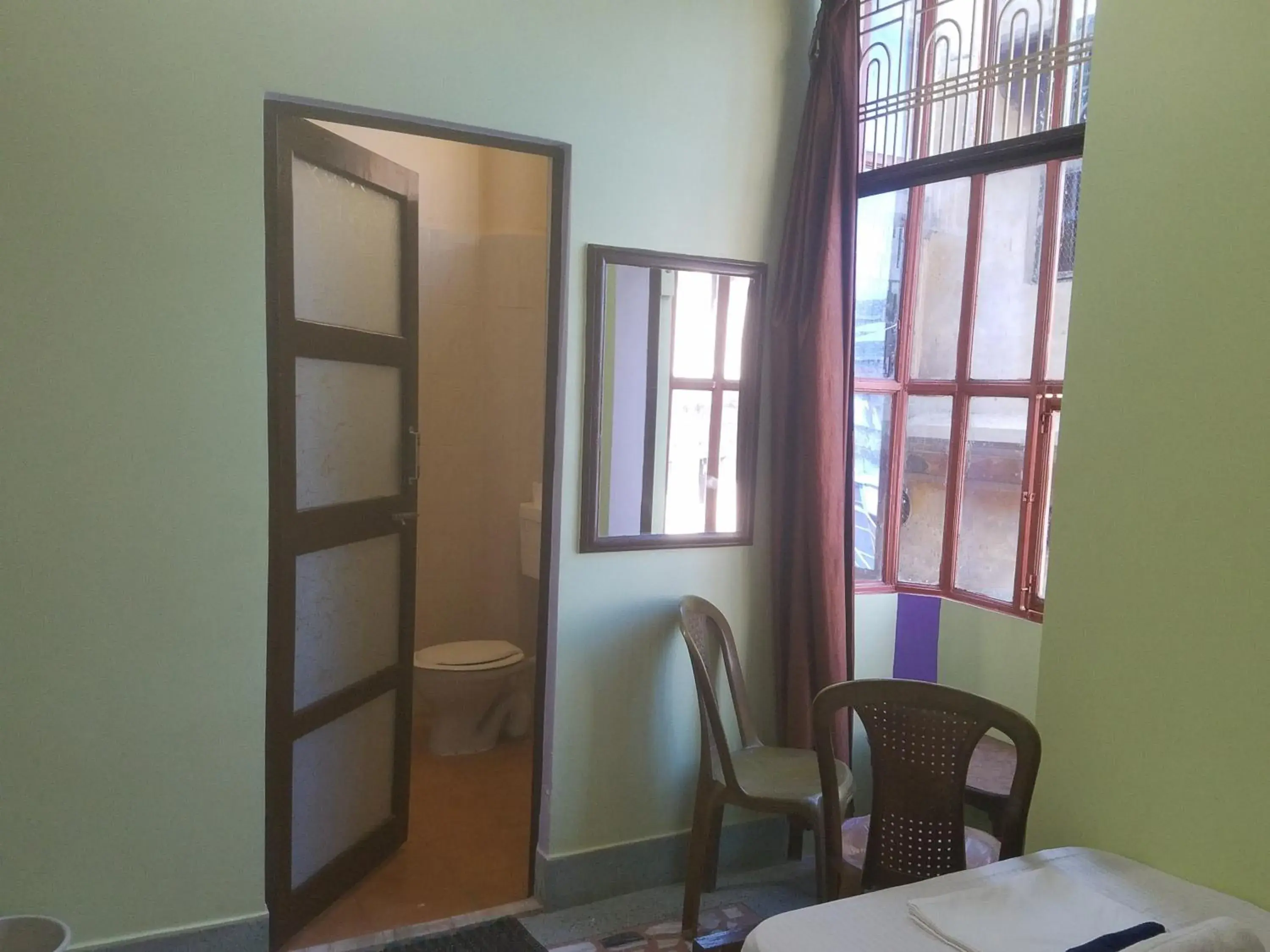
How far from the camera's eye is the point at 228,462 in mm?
2180

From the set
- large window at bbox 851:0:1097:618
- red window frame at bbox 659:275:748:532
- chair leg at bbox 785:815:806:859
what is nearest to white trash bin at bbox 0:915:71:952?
red window frame at bbox 659:275:748:532

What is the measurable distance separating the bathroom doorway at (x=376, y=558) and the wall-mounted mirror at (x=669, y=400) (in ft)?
0.41

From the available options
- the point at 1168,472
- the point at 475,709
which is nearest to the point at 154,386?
the point at 475,709

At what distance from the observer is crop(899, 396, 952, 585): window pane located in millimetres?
3174

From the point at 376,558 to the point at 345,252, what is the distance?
0.87 metres

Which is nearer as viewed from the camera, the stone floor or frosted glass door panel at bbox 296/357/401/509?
frosted glass door panel at bbox 296/357/401/509

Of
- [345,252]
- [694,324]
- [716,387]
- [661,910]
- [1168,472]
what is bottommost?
[661,910]

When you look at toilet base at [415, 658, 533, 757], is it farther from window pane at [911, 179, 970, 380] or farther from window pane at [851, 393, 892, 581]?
window pane at [911, 179, 970, 380]

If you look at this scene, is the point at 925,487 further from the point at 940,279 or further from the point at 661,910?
the point at 661,910

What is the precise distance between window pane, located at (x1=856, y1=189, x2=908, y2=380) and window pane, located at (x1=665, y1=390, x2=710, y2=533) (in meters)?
0.71

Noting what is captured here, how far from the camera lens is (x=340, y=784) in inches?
105

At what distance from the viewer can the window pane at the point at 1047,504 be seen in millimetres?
2836

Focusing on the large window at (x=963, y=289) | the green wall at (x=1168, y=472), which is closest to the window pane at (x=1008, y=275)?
the large window at (x=963, y=289)

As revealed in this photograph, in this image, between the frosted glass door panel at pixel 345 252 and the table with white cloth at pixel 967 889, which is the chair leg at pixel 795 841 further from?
the frosted glass door panel at pixel 345 252
